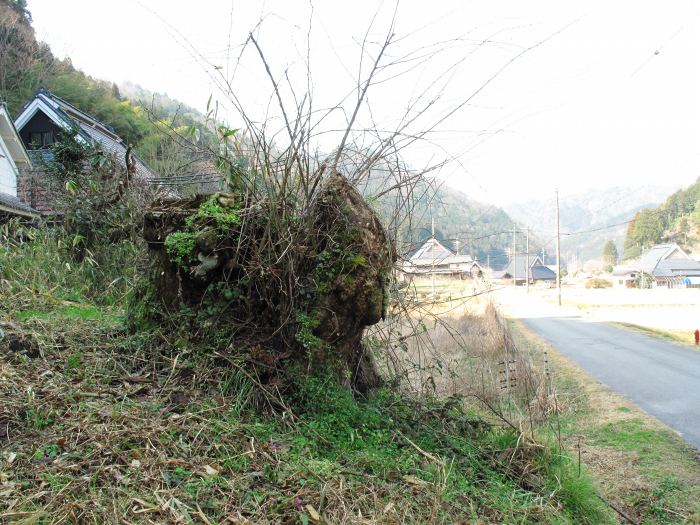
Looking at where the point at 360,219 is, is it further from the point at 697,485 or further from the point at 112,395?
the point at 697,485

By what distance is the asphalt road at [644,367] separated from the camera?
8703 millimetres

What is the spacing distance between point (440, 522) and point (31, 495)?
2.20 metres

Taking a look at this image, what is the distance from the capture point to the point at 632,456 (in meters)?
6.75

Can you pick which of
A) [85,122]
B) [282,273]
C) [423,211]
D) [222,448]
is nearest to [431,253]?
[423,211]

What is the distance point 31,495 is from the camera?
2412mm

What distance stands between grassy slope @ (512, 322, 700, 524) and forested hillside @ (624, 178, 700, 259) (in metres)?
74.8

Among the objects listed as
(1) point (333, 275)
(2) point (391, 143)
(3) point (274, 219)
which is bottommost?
(1) point (333, 275)

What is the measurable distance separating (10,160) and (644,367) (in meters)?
21.7

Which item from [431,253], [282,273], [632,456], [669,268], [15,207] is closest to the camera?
[282,273]

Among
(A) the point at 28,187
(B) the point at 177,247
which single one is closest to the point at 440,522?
(B) the point at 177,247

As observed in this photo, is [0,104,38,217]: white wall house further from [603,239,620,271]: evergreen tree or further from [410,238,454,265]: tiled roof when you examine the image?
[603,239,620,271]: evergreen tree

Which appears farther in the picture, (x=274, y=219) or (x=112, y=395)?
(x=274, y=219)

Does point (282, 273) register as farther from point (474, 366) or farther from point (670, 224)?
point (670, 224)

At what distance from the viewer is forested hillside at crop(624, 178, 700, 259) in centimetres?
7373
